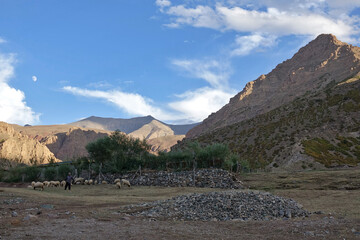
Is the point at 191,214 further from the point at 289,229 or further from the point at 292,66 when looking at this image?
the point at 292,66

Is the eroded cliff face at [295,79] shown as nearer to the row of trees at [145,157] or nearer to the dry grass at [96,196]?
the row of trees at [145,157]

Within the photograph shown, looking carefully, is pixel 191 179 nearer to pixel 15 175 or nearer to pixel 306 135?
pixel 15 175

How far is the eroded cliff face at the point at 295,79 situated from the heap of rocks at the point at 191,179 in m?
63.5

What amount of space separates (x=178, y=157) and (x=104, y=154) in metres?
10.2

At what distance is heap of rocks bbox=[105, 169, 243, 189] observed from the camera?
29.4 m

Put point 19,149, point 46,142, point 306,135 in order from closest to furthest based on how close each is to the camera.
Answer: point 306,135 < point 19,149 < point 46,142

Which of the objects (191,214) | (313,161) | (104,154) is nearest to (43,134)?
(104,154)

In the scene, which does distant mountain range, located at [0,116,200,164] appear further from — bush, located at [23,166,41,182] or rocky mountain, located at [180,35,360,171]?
rocky mountain, located at [180,35,360,171]

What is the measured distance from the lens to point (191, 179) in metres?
30.2

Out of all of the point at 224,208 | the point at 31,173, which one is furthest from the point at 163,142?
the point at 224,208

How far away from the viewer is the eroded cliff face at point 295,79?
91500mm

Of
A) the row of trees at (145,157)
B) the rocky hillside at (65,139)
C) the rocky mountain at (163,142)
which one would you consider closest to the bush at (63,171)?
the row of trees at (145,157)

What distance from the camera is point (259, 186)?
27812 mm

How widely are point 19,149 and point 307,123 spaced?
73840 mm
